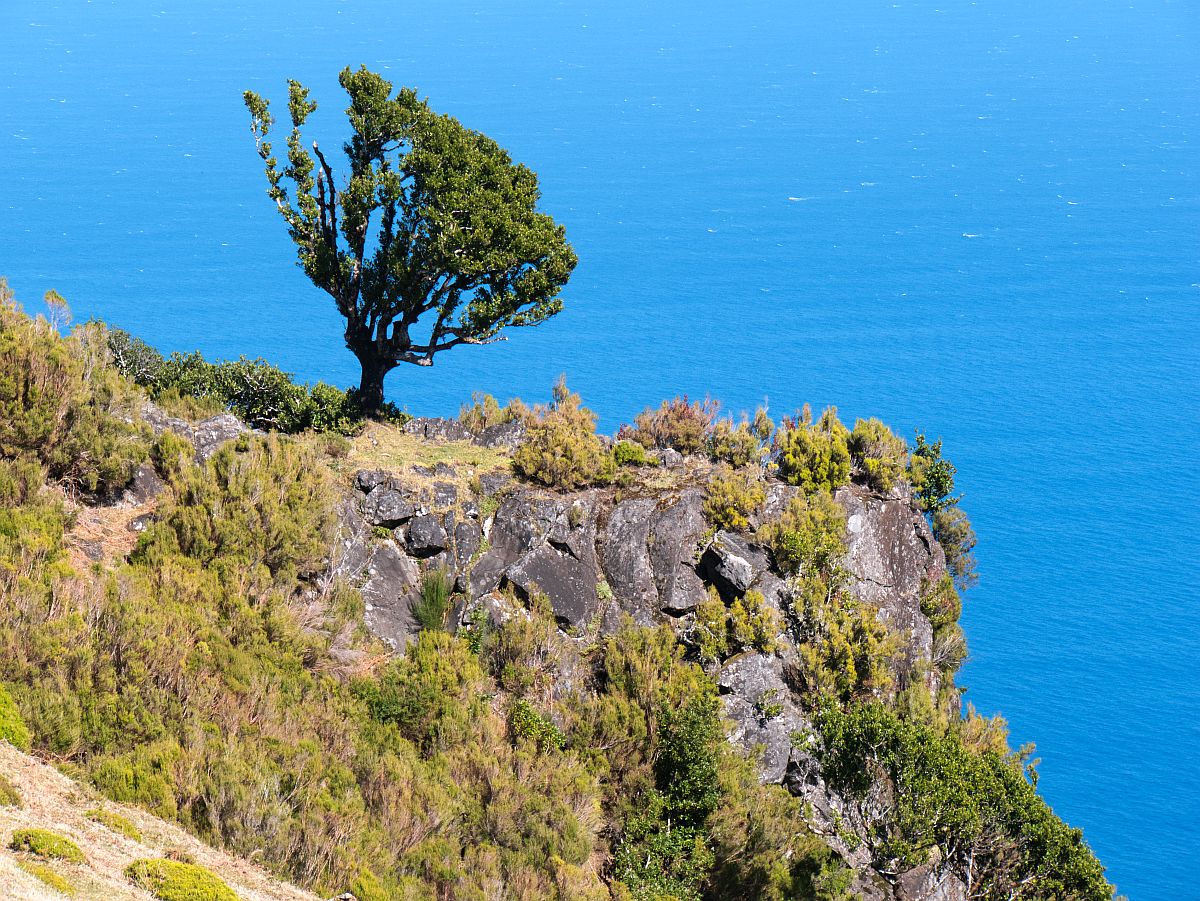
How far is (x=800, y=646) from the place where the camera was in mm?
26688

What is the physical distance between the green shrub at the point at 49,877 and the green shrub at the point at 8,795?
1.69 meters

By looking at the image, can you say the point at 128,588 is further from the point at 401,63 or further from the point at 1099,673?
the point at 401,63

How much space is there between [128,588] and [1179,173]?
13050cm

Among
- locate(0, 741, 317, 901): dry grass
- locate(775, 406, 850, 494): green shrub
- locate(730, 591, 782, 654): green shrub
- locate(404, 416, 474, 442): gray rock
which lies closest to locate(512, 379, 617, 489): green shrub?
locate(404, 416, 474, 442): gray rock

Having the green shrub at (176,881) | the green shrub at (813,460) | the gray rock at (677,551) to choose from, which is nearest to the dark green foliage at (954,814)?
the gray rock at (677,551)

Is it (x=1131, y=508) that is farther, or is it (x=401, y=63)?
(x=401, y=63)

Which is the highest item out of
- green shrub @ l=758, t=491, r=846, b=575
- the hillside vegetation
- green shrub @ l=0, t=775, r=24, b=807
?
green shrub @ l=758, t=491, r=846, b=575

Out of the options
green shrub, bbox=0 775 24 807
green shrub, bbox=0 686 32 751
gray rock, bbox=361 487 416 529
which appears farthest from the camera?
gray rock, bbox=361 487 416 529

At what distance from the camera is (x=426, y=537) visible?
26219 millimetres

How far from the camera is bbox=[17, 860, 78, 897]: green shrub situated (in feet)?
44.4

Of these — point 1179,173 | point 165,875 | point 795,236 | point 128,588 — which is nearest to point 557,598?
point 128,588

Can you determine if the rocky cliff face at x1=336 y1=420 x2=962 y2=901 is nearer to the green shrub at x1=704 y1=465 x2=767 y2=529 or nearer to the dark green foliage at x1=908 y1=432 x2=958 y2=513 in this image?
the green shrub at x1=704 y1=465 x2=767 y2=529

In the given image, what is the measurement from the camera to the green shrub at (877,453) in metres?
30.4

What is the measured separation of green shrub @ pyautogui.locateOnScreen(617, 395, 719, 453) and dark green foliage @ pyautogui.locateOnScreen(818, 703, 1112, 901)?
9.14 metres
